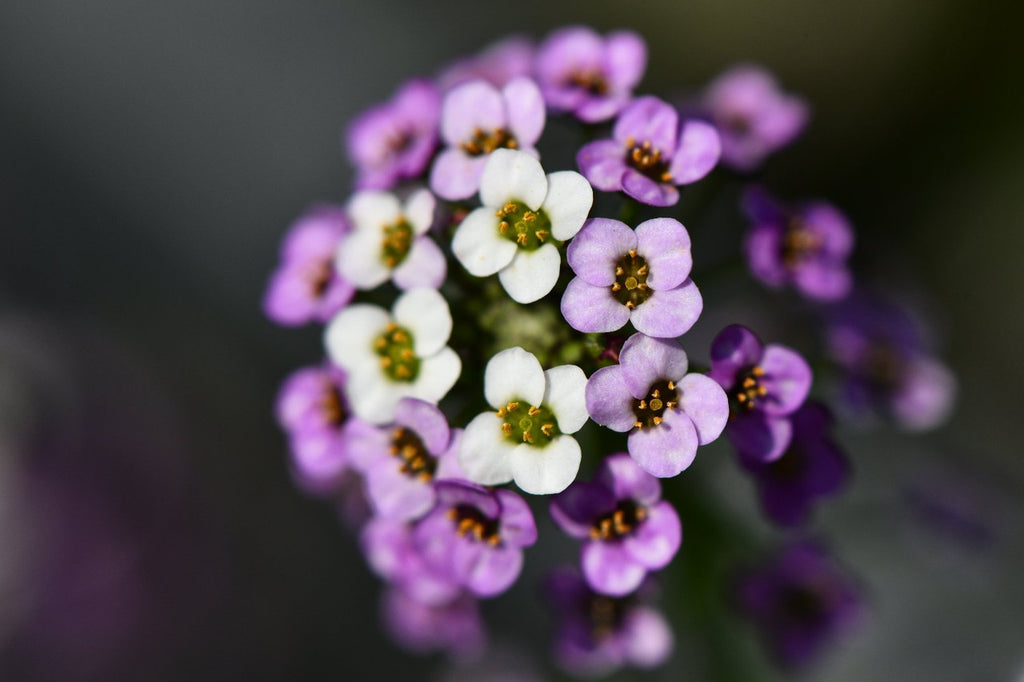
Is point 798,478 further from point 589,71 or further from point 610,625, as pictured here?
point 589,71

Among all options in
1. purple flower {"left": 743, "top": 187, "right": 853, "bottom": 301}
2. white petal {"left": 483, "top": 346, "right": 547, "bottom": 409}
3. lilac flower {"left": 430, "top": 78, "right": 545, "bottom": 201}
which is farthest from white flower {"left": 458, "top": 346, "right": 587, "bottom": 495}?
purple flower {"left": 743, "top": 187, "right": 853, "bottom": 301}

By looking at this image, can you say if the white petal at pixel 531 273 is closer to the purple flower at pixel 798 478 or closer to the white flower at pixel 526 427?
the white flower at pixel 526 427

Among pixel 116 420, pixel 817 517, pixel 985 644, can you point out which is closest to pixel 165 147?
pixel 116 420

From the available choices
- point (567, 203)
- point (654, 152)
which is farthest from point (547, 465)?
point (654, 152)

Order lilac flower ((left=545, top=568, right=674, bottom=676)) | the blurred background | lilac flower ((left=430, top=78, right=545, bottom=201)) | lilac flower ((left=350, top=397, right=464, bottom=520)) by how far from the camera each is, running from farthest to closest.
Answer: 1. the blurred background
2. lilac flower ((left=545, top=568, right=674, bottom=676))
3. lilac flower ((left=430, top=78, right=545, bottom=201))
4. lilac flower ((left=350, top=397, right=464, bottom=520))

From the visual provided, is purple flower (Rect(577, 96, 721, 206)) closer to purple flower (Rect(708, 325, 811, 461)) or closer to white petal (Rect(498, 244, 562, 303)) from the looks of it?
white petal (Rect(498, 244, 562, 303))

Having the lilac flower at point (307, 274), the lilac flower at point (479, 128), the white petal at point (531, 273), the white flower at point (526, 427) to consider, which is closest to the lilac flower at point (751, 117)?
the lilac flower at point (479, 128)
